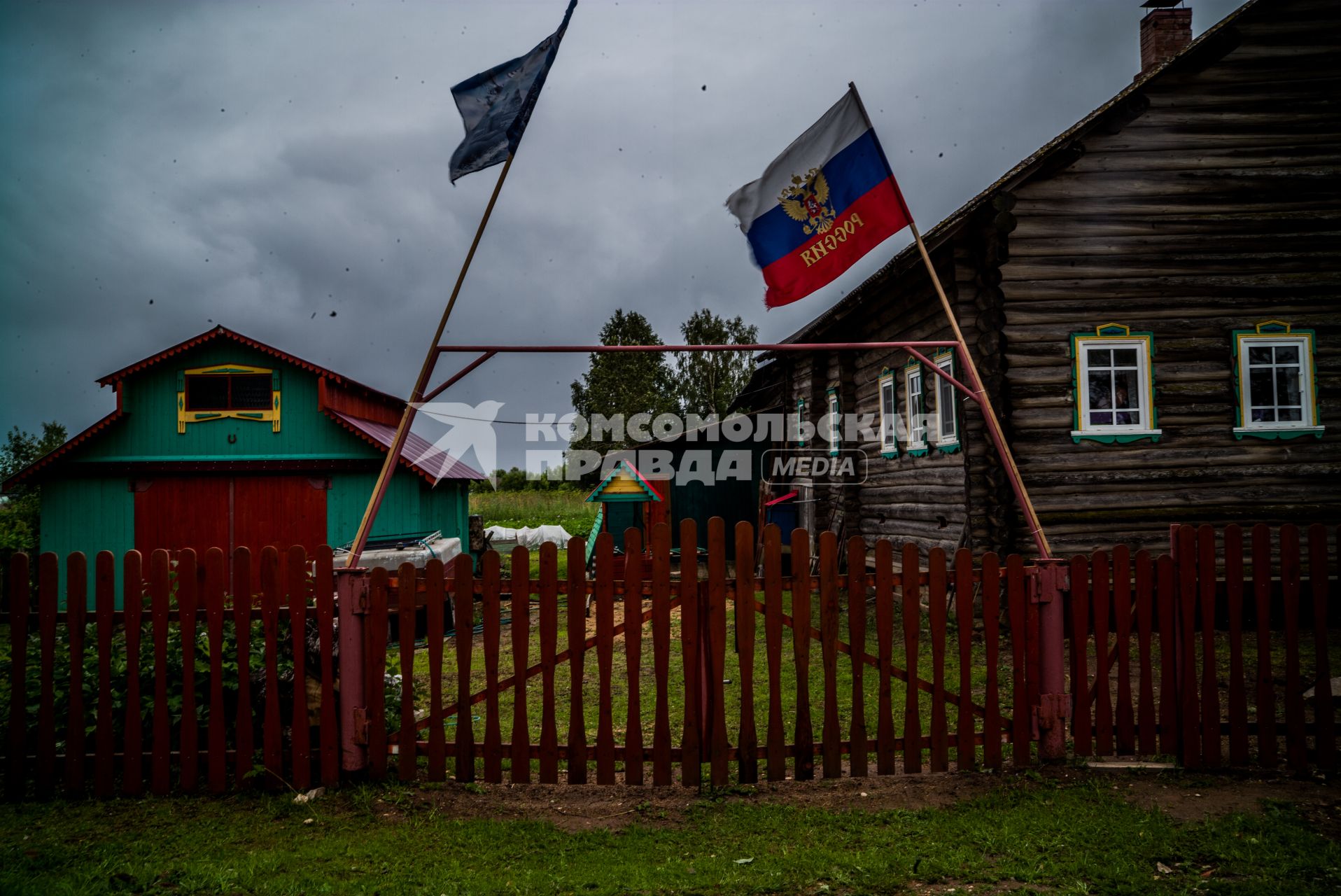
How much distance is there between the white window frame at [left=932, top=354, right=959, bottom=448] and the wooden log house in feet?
2.40

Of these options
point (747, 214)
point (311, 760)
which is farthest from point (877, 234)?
point (311, 760)

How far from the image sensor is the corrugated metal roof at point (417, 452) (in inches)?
582

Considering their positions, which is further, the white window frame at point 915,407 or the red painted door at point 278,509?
the red painted door at point 278,509

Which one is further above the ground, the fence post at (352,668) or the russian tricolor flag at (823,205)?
the russian tricolor flag at (823,205)

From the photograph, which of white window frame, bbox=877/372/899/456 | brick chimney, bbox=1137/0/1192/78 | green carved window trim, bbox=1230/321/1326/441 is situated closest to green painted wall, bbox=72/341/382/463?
white window frame, bbox=877/372/899/456

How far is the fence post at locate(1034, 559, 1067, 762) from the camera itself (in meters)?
4.88

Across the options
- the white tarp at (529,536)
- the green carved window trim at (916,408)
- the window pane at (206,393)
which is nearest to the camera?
the green carved window trim at (916,408)

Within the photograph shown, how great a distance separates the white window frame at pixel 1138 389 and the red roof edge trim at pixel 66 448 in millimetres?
16033

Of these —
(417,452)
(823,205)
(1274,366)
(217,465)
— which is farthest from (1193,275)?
(217,465)

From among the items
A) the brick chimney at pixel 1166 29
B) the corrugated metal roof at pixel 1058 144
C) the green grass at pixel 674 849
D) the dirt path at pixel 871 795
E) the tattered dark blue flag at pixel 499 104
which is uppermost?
the brick chimney at pixel 1166 29

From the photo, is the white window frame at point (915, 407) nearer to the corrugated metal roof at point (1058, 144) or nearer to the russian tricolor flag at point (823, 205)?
the corrugated metal roof at point (1058, 144)

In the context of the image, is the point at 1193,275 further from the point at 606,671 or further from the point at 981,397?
the point at 606,671

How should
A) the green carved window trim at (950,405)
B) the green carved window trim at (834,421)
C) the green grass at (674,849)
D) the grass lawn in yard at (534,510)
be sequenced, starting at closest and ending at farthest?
1. the green grass at (674,849)
2. the green carved window trim at (950,405)
3. the green carved window trim at (834,421)
4. the grass lawn in yard at (534,510)

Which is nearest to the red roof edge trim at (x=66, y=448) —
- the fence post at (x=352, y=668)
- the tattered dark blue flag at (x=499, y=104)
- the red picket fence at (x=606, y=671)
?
the red picket fence at (x=606, y=671)
